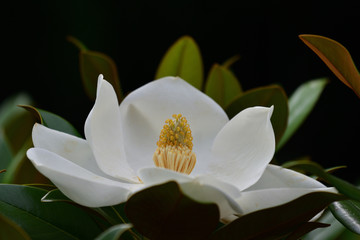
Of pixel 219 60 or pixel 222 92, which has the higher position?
pixel 222 92

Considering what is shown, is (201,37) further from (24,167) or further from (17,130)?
(24,167)

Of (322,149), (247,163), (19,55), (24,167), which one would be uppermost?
(247,163)

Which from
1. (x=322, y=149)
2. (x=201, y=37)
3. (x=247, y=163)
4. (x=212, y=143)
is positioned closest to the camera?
(x=247, y=163)

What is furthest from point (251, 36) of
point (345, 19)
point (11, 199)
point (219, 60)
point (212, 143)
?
point (11, 199)

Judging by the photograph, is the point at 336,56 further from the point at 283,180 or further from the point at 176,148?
the point at 176,148

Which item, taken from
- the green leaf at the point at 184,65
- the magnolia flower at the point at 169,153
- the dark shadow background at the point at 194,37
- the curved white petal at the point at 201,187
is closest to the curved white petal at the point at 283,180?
the magnolia flower at the point at 169,153

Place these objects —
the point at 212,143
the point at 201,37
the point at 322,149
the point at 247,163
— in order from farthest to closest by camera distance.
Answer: the point at 201,37 → the point at 322,149 → the point at 212,143 → the point at 247,163
